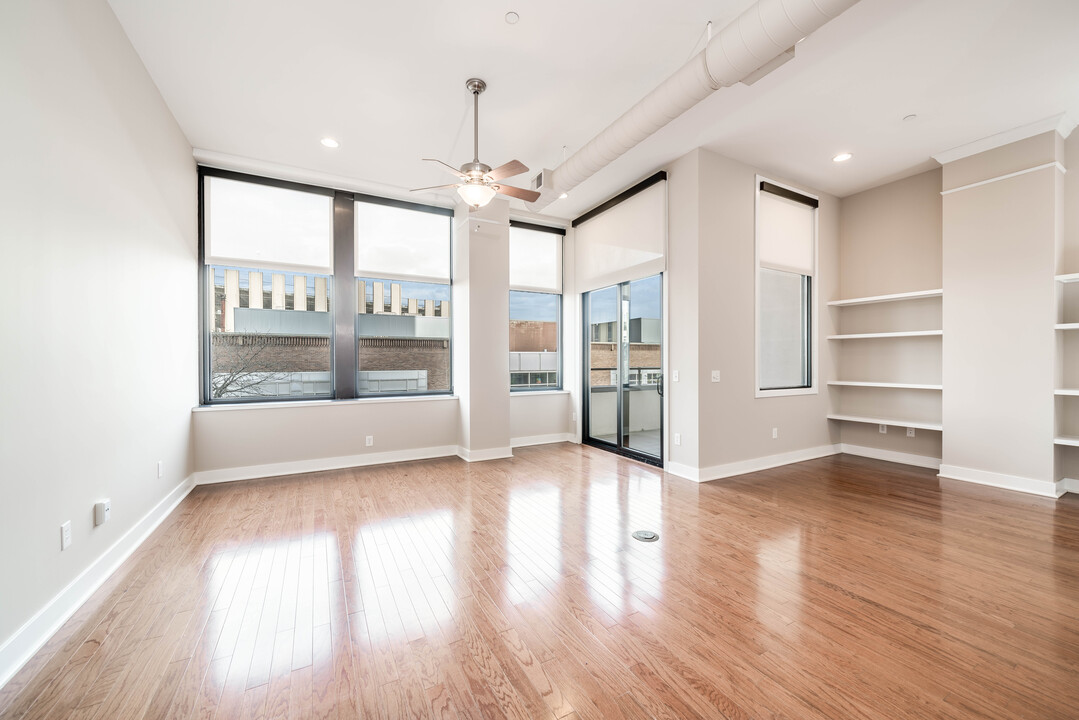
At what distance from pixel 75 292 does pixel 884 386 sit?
7.30 meters

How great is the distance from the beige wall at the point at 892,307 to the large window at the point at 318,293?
18.0 feet

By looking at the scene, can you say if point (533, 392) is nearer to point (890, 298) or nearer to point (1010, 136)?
point (890, 298)

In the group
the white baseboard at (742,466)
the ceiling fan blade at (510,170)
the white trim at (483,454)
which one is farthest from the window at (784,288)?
the white trim at (483,454)

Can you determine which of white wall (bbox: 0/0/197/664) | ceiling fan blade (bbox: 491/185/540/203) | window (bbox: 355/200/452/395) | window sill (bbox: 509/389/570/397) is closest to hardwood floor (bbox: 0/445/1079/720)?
white wall (bbox: 0/0/197/664)

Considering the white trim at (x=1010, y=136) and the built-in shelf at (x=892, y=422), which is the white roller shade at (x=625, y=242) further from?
the built-in shelf at (x=892, y=422)

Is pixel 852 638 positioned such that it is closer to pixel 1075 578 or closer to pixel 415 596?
pixel 1075 578

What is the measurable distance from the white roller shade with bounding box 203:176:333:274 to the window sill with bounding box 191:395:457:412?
1.56m

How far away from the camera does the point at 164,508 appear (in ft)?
11.3

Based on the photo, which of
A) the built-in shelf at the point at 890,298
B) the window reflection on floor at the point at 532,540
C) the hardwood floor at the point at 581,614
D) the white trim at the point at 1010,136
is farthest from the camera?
the built-in shelf at the point at 890,298

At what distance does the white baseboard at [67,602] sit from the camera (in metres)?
1.75

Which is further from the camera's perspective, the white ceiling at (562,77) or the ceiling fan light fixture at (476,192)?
the ceiling fan light fixture at (476,192)

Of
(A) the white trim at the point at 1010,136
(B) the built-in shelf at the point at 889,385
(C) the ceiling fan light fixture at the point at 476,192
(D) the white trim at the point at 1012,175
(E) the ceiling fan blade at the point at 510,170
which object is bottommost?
(B) the built-in shelf at the point at 889,385

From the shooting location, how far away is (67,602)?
7.02 feet

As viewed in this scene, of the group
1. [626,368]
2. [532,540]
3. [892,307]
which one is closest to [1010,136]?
[892,307]
